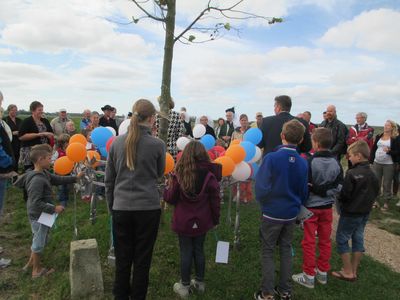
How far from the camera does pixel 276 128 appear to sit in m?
3.58

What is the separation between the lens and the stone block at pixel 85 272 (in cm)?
251

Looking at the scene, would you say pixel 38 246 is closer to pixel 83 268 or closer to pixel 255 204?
pixel 83 268

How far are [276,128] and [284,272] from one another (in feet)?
6.20

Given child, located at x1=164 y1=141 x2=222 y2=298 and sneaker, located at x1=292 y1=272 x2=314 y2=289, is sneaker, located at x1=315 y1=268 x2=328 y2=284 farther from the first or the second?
child, located at x1=164 y1=141 x2=222 y2=298

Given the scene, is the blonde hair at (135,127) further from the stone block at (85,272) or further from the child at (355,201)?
Result: the child at (355,201)

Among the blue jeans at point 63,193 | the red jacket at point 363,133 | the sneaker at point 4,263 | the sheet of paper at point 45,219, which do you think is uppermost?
the red jacket at point 363,133

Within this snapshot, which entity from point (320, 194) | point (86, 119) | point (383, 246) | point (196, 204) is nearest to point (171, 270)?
point (196, 204)

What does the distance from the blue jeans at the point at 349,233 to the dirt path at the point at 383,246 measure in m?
1.10

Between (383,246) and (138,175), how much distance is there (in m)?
4.60

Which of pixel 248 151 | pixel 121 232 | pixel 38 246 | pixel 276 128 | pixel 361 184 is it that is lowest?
pixel 38 246

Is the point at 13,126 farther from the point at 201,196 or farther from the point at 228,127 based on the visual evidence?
the point at 201,196

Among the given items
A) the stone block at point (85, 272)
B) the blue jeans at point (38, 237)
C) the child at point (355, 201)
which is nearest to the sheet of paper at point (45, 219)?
the blue jeans at point (38, 237)

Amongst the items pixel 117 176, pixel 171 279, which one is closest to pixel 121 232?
pixel 117 176

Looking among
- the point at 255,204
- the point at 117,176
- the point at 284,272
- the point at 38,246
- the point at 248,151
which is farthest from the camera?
the point at 255,204
